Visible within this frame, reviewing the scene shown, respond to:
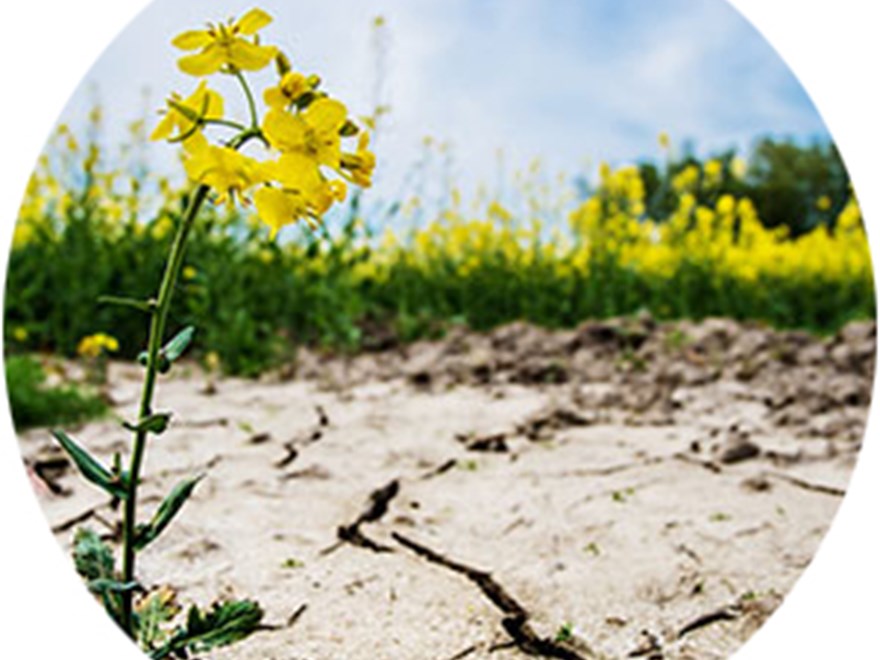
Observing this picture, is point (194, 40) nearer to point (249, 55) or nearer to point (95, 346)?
point (249, 55)

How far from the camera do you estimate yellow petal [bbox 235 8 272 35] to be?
1.25m

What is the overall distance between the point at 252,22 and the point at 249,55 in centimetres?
4

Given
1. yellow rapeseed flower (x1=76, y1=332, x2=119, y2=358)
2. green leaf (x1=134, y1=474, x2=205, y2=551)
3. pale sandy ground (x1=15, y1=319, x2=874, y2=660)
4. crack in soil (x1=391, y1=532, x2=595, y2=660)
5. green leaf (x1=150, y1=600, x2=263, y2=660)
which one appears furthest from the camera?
yellow rapeseed flower (x1=76, y1=332, x2=119, y2=358)

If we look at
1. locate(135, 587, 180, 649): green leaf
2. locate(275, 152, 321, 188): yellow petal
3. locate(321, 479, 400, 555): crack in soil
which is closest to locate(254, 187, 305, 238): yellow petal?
locate(275, 152, 321, 188): yellow petal

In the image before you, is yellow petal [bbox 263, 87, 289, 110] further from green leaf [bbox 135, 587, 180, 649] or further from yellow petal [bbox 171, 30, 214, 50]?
green leaf [bbox 135, 587, 180, 649]

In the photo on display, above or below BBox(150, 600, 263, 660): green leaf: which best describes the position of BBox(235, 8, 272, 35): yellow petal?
above

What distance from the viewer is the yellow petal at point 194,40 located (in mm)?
1268

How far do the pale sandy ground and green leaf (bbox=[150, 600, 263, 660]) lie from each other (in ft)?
0.49

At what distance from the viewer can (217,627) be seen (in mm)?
1451

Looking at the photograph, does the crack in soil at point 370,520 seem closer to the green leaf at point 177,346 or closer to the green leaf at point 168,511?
the green leaf at point 168,511

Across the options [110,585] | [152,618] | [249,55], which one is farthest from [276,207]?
Result: [152,618]

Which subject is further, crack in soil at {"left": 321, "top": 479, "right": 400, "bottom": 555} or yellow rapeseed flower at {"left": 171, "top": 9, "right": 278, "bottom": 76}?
crack in soil at {"left": 321, "top": 479, "right": 400, "bottom": 555}

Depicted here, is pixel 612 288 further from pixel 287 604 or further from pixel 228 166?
pixel 228 166

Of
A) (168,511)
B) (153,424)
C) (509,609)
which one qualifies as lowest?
(509,609)
